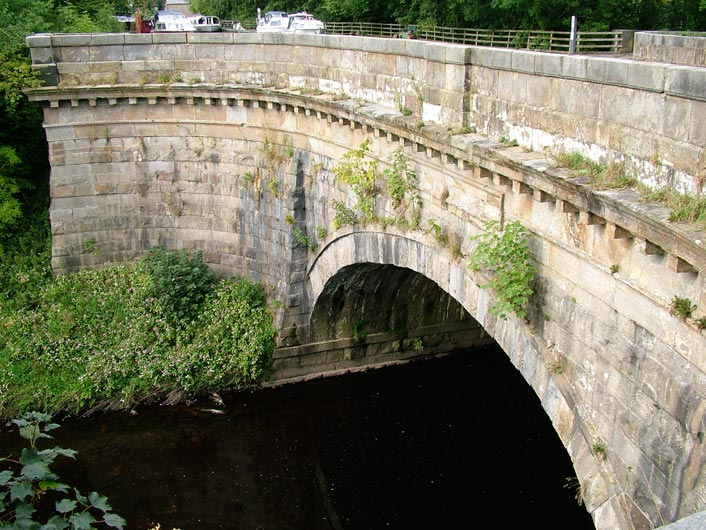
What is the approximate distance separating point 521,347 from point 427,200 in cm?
296

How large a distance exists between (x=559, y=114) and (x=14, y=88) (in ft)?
43.3

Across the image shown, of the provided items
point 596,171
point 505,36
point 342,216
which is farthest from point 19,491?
point 505,36

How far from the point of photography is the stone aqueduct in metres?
6.50

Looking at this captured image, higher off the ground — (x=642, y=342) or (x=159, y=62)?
(x=159, y=62)

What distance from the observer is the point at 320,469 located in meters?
14.4

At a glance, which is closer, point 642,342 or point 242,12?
point 642,342

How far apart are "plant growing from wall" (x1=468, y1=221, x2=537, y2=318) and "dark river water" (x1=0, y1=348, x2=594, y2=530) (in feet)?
19.5

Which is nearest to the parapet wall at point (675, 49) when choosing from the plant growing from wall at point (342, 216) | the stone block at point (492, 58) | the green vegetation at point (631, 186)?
the stone block at point (492, 58)

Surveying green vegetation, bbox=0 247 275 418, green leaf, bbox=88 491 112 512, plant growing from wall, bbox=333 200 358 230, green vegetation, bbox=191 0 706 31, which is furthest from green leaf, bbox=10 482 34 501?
green vegetation, bbox=191 0 706 31

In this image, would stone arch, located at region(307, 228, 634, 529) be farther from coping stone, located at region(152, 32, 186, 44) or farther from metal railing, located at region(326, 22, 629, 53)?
metal railing, located at region(326, 22, 629, 53)

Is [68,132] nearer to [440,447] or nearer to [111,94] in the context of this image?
[111,94]

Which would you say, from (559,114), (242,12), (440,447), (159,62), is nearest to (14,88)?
(159,62)

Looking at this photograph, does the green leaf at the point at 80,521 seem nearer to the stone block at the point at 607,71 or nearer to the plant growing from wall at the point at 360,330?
the stone block at the point at 607,71

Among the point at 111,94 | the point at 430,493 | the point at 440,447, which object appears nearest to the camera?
the point at 430,493
